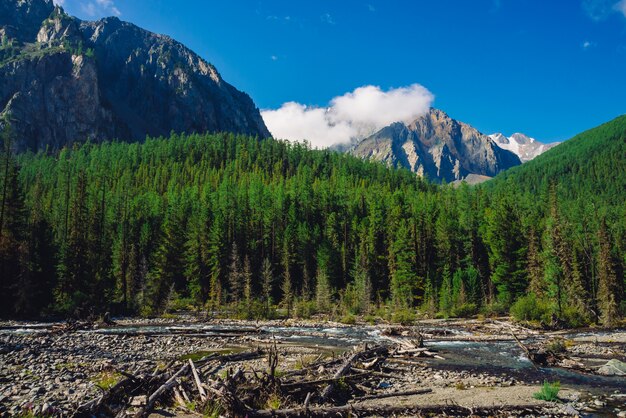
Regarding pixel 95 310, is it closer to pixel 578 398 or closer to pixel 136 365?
pixel 136 365

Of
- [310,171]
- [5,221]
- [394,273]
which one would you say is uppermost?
[310,171]

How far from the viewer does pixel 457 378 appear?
2159cm

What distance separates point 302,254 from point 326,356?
64.4 meters

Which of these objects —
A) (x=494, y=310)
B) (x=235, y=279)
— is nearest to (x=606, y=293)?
(x=494, y=310)

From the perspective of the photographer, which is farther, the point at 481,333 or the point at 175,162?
the point at 175,162

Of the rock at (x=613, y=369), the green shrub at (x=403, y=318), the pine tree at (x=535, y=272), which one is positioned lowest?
the green shrub at (x=403, y=318)

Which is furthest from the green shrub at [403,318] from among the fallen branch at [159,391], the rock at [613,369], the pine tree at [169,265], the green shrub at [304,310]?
the fallen branch at [159,391]

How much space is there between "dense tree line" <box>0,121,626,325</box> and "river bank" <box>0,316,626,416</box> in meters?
11.7

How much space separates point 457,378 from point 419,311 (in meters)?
47.5

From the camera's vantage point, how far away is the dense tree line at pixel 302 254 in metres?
53.6

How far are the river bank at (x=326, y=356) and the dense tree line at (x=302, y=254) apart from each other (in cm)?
1172

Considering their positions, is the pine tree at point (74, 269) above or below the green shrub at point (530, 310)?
above

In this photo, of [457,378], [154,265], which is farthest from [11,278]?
[457,378]

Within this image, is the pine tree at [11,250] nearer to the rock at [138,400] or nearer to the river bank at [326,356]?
the river bank at [326,356]
